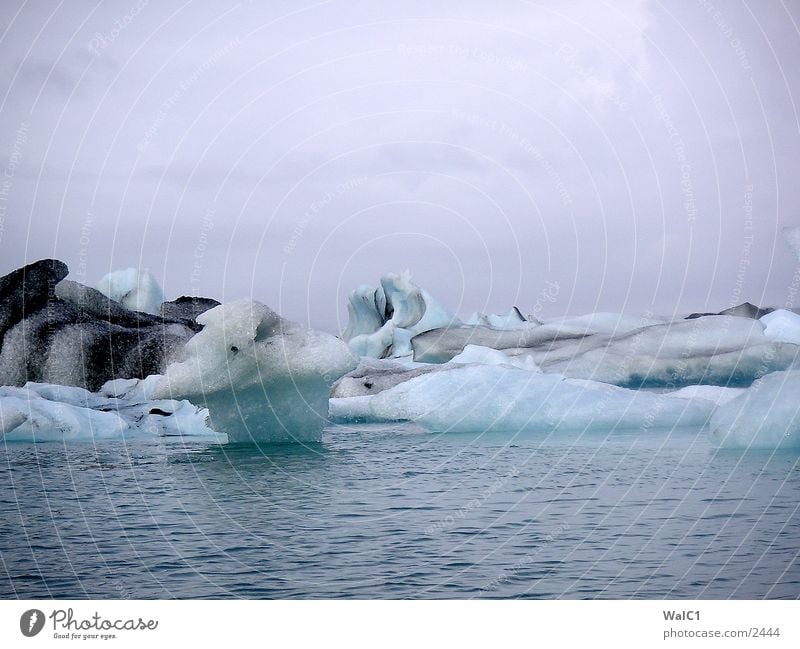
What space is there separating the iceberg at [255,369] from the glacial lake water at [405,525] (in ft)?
3.64

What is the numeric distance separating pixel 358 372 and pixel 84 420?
637 cm

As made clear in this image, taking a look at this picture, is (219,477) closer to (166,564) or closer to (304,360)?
(304,360)

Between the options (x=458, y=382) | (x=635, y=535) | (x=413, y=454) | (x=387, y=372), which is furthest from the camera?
(x=387, y=372)

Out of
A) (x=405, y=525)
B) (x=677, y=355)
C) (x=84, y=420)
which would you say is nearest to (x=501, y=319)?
(x=677, y=355)

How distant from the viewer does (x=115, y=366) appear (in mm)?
21062

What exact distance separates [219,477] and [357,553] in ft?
13.4

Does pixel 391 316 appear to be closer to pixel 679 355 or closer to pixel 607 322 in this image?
pixel 607 322

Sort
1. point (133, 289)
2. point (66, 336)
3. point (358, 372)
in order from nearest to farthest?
point (358, 372) → point (66, 336) → point (133, 289)

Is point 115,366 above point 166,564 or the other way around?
above
